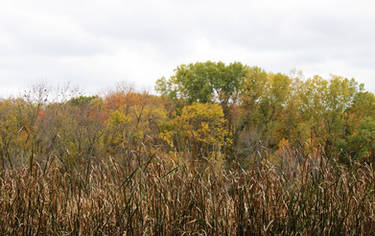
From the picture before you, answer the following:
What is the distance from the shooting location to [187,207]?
3781 millimetres

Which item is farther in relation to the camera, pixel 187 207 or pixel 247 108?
pixel 247 108

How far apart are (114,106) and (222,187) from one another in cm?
3576

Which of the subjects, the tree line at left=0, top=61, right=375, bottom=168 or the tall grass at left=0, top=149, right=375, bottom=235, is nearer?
the tall grass at left=0, top=149, right=375, bottom=235

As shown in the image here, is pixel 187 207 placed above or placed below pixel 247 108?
below

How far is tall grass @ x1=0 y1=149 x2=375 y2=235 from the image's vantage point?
142 inches

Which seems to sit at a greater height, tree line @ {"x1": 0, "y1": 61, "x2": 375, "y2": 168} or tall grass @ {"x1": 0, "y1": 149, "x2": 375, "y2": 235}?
tree line @ {"x1": 0, "y1": 61, "x2": 375, "y2": 168}

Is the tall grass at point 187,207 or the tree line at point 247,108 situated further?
the tree line at point 247,108

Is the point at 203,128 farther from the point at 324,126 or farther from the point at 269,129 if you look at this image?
the point at 324,126

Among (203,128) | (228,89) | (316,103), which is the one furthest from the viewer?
(228,89)

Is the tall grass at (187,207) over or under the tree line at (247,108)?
under

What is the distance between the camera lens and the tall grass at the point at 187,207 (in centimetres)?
361

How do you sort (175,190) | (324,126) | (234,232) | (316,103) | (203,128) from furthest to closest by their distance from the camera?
(316,103) < (324,126) < (203,128) < (175,190) < (234,232)

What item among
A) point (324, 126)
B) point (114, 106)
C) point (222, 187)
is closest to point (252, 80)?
point (324, 126)

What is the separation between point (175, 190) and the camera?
3807mm
